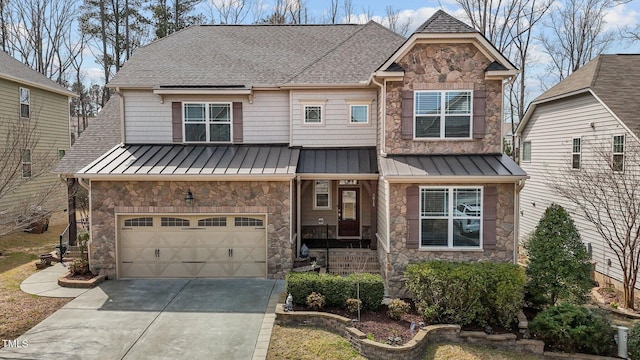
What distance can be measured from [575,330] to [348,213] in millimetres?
7894

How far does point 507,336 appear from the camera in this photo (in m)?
8.33

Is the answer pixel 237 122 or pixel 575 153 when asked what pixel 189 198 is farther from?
pixel 575 153

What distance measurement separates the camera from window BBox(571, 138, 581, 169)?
1434 cm

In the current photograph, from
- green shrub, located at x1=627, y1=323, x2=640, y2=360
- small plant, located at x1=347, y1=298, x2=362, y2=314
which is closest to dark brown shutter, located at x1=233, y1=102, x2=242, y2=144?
small plant, located at x1=347, y1=298, x2=362, y2=314

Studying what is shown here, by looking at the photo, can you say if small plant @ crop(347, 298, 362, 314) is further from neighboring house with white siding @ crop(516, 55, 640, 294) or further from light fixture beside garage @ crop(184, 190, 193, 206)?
neighboring house with white siding @ crop(516, 55, 640, 294)

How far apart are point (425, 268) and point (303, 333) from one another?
3192 millimetres

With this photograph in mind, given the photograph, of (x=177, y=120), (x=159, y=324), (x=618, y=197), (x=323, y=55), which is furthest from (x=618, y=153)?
(x=177, y=120)

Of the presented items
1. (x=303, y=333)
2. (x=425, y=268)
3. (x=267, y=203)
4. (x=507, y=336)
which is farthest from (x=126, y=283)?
(x=507, y=336)

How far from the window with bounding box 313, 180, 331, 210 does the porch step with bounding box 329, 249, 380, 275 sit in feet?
7.26

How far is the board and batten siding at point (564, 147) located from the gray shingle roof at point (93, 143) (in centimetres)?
1659

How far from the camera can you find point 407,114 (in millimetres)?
11383

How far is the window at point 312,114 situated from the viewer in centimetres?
1336

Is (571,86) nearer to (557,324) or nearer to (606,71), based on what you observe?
(606,71)

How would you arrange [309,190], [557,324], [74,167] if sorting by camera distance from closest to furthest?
[557,324], [74,167], [309,190]
